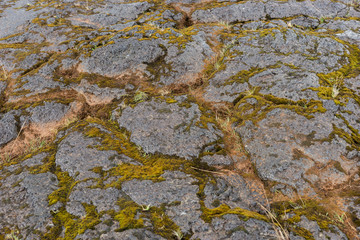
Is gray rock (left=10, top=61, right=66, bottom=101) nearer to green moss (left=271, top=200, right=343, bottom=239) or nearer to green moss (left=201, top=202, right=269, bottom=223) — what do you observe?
green moss (left=201, top=202, right=269, bottom=223)

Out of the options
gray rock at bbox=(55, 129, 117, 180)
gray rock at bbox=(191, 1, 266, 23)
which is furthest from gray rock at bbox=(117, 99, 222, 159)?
gray rock at bbox=(191, 1, 266, 23)

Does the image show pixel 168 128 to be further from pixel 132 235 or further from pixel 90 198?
pixel 132 235

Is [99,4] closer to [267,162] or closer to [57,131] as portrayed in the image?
[57,131]

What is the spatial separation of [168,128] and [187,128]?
1.56 ft

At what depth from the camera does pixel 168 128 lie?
5.65 metres

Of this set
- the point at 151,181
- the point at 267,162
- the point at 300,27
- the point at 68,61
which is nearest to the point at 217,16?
the point at 300,27

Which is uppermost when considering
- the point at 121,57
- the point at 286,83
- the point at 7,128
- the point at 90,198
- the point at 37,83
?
the point at 121,57

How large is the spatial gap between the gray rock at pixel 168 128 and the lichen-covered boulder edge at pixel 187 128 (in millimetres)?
37

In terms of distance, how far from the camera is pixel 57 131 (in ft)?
20.5

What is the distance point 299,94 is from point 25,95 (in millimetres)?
8099

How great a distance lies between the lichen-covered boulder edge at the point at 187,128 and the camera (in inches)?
149

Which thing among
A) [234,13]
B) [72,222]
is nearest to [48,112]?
[72,222]

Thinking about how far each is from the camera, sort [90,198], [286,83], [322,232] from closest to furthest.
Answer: [322,232]
[90,198]
[286,83]

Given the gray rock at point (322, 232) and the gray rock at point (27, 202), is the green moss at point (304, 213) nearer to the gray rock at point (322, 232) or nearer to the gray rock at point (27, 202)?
the gray rock at point (322, 232)
